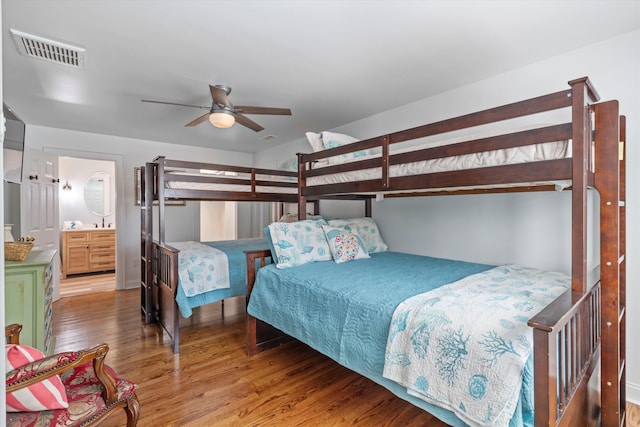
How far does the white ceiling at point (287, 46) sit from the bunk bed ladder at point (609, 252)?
2.86 feet

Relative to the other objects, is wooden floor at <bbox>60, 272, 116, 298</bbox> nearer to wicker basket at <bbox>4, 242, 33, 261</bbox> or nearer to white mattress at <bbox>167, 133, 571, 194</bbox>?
wicker basket at <bbox>4, 242, 33, 261</bbox>

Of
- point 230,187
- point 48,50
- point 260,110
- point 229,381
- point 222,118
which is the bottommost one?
point 229,381

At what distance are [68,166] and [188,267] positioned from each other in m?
4.78

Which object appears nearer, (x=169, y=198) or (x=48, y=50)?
(x=48, y=50)

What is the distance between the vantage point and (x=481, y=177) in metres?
1.70

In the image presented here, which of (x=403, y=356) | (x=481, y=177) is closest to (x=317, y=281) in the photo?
(x=403, y=356)

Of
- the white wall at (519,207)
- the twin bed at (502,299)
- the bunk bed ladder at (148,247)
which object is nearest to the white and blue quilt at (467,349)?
the twin bed at (502,299)

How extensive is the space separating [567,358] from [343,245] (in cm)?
173

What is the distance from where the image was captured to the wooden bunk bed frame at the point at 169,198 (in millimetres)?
2820

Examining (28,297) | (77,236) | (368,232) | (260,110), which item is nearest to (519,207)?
(368,232)

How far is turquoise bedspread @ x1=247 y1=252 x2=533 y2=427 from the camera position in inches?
61.8

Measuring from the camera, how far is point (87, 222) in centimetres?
600

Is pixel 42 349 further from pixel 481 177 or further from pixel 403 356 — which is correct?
pixel 481 177

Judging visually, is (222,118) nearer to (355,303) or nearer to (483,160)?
(355,303)
